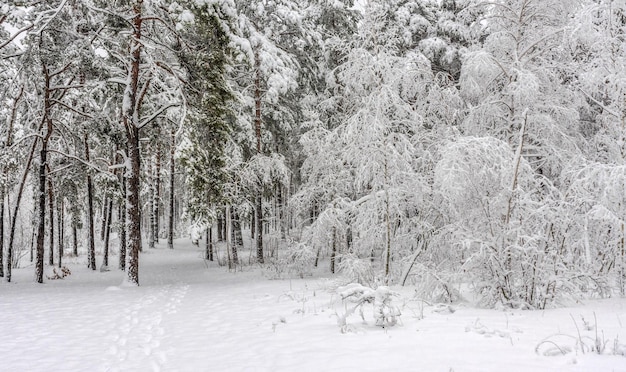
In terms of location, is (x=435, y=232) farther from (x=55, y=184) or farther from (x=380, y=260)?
(x=55, y=184)

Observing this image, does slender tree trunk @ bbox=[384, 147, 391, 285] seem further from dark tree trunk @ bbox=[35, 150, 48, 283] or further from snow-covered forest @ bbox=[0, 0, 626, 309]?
dark tree trunk @ bbox=[35, 150, 48, 283]

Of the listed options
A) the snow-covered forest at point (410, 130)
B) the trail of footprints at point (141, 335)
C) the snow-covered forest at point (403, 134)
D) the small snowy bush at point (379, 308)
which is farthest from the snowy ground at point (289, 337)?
the snow-covered forest at point (410, 130)

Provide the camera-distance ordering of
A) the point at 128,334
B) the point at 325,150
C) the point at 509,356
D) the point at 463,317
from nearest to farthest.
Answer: the point at 509,356 < the point at 463,317 < the point at 128,334 < the point at 325,150

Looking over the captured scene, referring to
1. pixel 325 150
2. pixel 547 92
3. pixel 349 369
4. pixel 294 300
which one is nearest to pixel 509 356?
pixel 349 369

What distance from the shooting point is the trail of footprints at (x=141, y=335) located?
217 inches

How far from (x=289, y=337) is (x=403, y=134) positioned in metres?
5.89

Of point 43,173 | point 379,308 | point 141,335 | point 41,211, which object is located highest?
point 43,173

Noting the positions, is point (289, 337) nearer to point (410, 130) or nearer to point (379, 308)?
point (379, 308)

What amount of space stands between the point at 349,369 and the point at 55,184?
2049 centimetres

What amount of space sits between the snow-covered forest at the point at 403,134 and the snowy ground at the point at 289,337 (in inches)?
14.1

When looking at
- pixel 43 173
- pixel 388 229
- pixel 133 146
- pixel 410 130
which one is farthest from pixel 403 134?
pixel 43 173

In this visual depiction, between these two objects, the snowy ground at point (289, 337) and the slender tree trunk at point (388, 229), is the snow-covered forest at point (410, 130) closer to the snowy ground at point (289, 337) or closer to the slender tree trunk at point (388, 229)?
the slender tree trunk at point (388, 229)

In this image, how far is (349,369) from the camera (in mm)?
4582

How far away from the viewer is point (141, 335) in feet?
23.2
